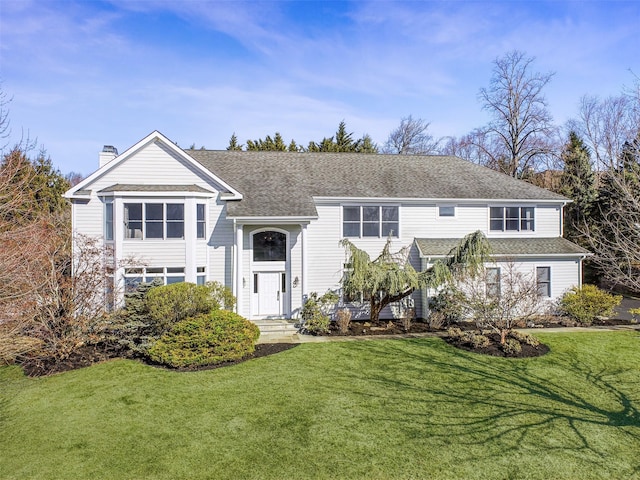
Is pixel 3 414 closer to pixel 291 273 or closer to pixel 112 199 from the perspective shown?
pixel 112 199

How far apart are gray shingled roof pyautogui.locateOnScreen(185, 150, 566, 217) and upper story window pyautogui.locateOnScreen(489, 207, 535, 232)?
2.30ft

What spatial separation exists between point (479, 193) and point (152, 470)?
681 inches

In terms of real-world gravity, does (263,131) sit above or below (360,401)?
above

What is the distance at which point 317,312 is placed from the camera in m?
15.3

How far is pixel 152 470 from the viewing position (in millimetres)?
6418

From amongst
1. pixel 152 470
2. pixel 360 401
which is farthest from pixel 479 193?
pixel 152 470

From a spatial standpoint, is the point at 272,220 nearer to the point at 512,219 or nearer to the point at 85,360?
the point at 85,360

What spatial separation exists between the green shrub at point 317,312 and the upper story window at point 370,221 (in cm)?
319

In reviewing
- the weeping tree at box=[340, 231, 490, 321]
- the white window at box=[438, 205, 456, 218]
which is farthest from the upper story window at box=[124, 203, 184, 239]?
the white window at box=[438, 205, 456, 218]

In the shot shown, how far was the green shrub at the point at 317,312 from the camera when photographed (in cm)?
1485

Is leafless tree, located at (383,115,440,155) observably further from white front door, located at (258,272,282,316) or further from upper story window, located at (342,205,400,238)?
white front door, located at (258,272,282,316)

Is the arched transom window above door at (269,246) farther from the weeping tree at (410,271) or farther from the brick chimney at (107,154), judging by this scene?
the brick chimney at (107,154)

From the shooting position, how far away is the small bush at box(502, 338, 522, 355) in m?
12.0

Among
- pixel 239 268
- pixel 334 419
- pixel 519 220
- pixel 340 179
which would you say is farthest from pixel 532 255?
pixel 334 419
